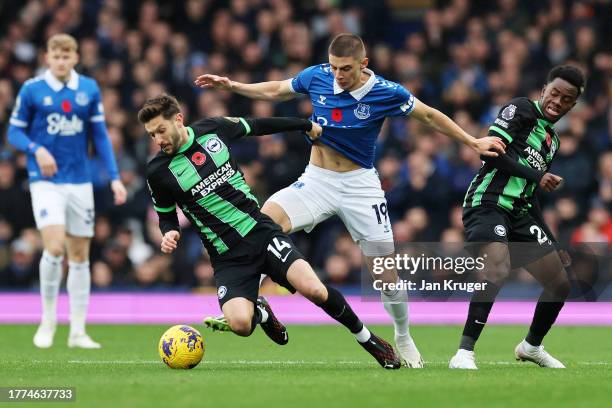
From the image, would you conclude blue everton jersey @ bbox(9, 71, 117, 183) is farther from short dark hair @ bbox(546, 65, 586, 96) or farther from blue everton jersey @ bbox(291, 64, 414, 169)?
short dark hair @ bbox(546, 65, 586, 96)

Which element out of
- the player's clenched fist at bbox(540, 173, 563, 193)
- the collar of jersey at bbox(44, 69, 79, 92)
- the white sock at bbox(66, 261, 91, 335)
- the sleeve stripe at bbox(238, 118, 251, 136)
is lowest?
the white sock at bbox(66, 261, 91, 335)

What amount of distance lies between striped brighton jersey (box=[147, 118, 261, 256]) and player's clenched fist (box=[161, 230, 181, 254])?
40 centimetres

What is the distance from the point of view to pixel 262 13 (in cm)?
2070

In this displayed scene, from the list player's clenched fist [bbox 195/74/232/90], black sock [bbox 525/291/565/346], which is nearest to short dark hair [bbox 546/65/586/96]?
black sock [bbox 525/291/565/346]

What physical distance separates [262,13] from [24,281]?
21.0 feet

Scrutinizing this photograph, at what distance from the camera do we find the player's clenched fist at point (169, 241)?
8750mm

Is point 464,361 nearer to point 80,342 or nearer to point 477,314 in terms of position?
point 477,314

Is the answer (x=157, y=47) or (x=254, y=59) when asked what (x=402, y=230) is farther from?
(x=157, y=47)

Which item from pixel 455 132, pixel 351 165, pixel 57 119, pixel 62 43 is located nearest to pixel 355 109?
pixel 351 165

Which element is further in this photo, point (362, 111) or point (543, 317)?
point (362, 111)

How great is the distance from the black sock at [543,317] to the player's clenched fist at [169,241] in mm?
3075

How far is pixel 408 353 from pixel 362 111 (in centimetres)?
205

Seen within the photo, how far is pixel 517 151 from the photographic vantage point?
9.68 metres

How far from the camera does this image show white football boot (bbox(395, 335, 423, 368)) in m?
9.74
